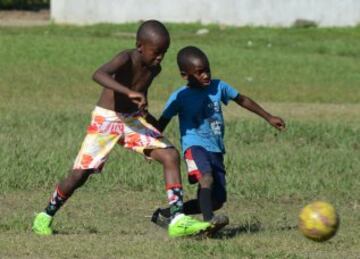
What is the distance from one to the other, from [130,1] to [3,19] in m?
4.51

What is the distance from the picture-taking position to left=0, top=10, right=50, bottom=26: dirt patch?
34.8 m

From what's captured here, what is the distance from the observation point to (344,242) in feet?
26.6

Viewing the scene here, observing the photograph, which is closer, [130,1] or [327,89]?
[327,89]

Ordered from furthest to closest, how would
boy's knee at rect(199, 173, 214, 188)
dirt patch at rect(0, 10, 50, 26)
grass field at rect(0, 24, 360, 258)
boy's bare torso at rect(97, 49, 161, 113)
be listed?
dirt patch at rect(0, 10, 50, 26) < boy's knee at rect(199, 173, 214, 188) < boy's bare torso at rect(97, 49, 161, 113) < grass field at rect(0, 24, 360, 258)

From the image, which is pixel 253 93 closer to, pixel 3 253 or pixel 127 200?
pixel 127 200

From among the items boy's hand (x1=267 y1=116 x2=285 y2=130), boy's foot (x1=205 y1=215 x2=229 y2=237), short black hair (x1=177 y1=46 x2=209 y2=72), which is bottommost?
boy's foot (x1=205 y1=215 x2=229 y2=237)

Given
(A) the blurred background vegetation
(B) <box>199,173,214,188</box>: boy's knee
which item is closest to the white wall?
(A) the blurred background vegetation

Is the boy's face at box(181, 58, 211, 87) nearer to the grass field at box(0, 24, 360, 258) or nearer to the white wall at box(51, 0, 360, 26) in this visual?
the grass field at box(0, 24, 360, 258)

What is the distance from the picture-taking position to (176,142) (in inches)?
529

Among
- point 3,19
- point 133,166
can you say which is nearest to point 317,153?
point 133,166

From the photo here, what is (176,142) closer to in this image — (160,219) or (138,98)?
(160,219)

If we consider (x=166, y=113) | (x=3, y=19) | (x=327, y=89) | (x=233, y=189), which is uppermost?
(x=166, y=113)

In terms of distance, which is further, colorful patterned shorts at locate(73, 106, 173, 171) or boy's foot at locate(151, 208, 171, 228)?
boy's foot at locate(151, 208, 171, 228)

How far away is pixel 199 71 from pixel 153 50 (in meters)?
0.43
